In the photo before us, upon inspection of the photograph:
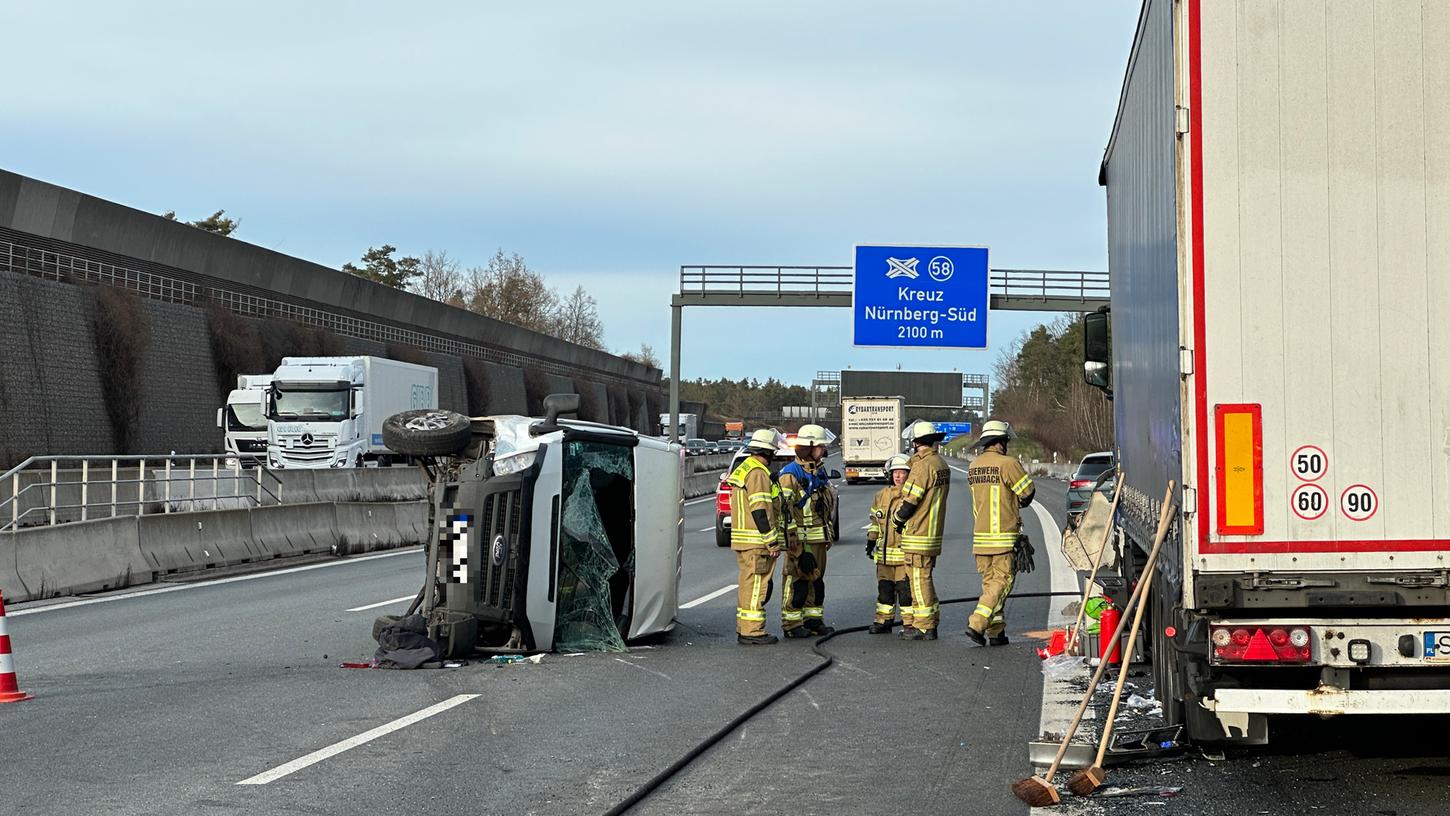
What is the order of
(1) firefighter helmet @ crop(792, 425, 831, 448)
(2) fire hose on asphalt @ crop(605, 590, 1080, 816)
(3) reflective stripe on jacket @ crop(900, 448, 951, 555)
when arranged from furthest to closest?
(1) firefighter helmet @ crop(792, 425, 831, 448) < (3) reflective stripe on jacket @ crop(900, 448, 951, 555) < (2) fire hose on asphalt @ crop(605, 590, 1080, 816)

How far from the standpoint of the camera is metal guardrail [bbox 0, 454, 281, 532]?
17.6 m

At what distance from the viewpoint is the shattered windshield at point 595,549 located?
1138 centimetres

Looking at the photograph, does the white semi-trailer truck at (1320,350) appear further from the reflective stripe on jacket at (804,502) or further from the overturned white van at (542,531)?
the reflective stripe on jacket at (804,502)

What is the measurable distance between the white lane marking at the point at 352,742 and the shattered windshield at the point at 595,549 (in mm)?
2141

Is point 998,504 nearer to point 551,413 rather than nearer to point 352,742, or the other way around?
point 551,413

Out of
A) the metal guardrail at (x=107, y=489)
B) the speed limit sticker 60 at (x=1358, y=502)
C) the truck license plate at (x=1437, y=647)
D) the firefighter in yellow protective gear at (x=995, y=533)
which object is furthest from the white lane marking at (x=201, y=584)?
the truck license plate at (x=1437, y=647)

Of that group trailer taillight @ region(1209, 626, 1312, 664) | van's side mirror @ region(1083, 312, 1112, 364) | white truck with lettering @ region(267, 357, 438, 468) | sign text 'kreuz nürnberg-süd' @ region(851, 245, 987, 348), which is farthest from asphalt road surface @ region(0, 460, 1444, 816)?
sign text 'kreuz nürnberg-süd' @ region(851, 245, 987, 348)

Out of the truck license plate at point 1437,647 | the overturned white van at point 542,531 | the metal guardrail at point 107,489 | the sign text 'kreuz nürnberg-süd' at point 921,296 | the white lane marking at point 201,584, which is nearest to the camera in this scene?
the truck license plate at point 1437,647

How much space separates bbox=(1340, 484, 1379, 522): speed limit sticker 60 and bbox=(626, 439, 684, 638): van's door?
264 inches

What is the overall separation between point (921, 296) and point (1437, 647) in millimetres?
32146

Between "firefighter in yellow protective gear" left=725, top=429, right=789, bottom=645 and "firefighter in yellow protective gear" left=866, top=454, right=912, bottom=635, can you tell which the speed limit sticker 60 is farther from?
"firefighter in yellow protective gear" left=866, top=454, right=912, bottom=635

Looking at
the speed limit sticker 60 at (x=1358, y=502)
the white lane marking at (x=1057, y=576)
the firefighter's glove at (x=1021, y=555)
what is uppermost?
the speed limit sticker 60 at (x=1358, y=502)

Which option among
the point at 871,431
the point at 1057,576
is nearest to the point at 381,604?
the point at 1057,576

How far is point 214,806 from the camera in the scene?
638 cm
